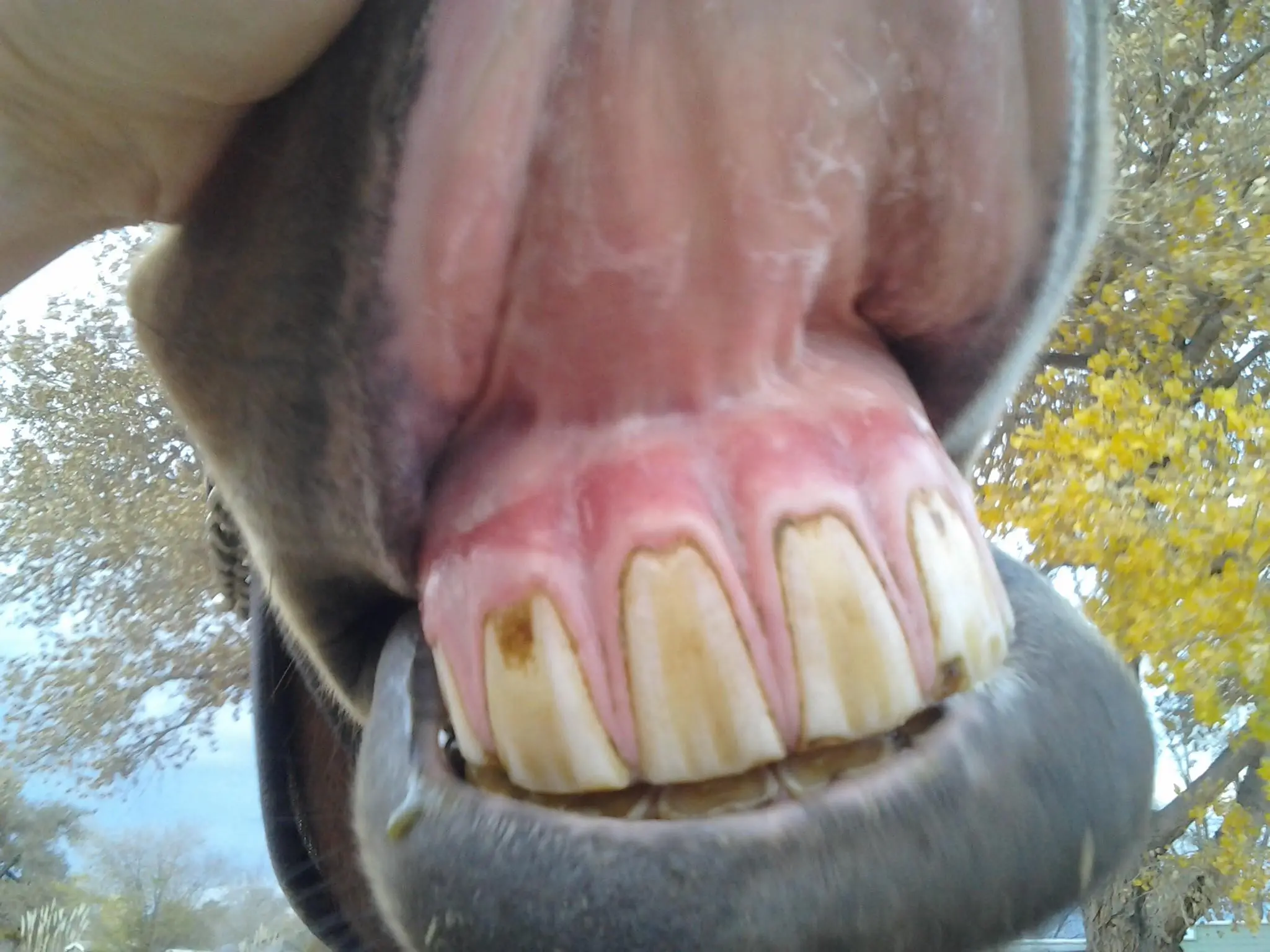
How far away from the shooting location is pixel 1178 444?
190 cm

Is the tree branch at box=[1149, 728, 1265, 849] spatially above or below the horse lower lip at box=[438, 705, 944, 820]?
below

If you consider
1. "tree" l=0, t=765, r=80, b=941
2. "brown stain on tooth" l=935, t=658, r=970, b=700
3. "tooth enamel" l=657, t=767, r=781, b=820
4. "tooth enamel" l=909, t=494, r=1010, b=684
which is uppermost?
"tooth enamel" l=909, t=494, r=1010, b=684

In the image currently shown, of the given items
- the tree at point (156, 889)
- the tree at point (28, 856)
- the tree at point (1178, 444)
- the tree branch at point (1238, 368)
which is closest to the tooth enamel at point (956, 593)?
the tree at point (1178, 444)

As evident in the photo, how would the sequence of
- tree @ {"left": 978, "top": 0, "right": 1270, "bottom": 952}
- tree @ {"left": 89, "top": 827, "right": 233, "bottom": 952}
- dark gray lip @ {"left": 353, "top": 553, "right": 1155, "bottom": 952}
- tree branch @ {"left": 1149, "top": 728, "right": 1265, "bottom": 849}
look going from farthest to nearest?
tree branch @ {"left": 1149, "top": 728, "right": 1265, "bottom": 849}
tree @ {"left": 89, "top": 827, "right": 233, "bottom": 952}
tree @ {"left": 978, "top": 0, "right": 1270, "bottom": 952}
dark gray lip @ {"left": 353, "top": 553, "right": 1155, "bottom": 952}

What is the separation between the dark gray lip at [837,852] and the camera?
27cm

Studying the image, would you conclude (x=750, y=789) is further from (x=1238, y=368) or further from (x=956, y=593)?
(x=1238, y=368)

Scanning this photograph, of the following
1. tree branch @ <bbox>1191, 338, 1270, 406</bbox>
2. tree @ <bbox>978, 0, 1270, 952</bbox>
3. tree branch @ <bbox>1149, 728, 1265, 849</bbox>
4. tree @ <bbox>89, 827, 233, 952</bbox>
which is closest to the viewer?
tree @ <bbox>978, 0, 1270, 952</bbox>

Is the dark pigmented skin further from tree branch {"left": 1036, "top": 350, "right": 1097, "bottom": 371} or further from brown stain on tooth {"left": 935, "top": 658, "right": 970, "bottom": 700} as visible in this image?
tree branch {"left": 1036, "top": 350, "right": 1097, "bottom": 371}

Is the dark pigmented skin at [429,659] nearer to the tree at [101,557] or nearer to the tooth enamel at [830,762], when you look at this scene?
the tooth enamel at [830,762]

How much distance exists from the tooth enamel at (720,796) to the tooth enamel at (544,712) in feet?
0.06

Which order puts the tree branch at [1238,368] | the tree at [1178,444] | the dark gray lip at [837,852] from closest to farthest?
the dark gray lip at [837,852], the tree at [1178,444], the tree branch at [1238,368]

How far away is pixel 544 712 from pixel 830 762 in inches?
3.8

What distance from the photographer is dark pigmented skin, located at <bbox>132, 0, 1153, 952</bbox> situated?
281 mm

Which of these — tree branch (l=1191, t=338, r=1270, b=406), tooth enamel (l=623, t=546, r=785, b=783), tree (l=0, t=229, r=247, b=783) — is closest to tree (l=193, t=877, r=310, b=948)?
tree (l=0, t=229, r=247, b=783)
